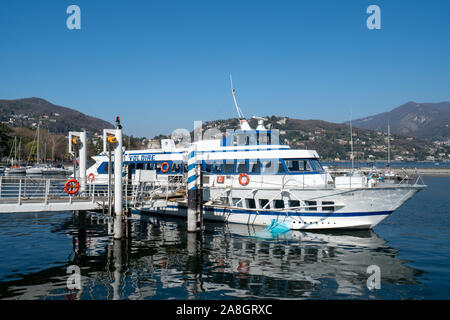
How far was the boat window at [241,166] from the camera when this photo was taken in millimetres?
21203

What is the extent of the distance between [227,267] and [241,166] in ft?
29.4

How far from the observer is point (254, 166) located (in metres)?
20.9

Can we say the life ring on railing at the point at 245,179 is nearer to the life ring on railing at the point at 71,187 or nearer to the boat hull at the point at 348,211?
the boat hull at the point at 348,211

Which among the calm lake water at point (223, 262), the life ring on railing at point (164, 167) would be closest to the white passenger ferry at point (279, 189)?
the calm lake water at point (223, 262)

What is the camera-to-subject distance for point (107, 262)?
45.4ft

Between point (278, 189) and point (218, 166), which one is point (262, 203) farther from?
point (218, 166)

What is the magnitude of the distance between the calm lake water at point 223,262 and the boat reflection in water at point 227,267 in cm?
3

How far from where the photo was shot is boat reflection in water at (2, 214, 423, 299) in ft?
35.2

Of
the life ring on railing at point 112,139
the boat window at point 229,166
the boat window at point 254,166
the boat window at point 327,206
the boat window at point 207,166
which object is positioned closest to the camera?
the life ring on railing at point 112,139


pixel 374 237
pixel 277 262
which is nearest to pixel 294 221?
pixel 374 237

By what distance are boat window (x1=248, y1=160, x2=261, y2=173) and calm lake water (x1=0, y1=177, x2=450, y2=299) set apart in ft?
11.0

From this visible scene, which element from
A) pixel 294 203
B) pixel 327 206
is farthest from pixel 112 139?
pixel 327 206

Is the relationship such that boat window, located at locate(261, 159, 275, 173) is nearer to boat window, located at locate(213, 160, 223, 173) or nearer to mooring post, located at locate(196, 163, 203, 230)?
boat window, located at locate(213, 160, 223, 173)
